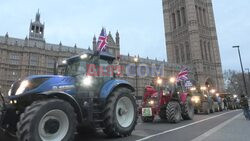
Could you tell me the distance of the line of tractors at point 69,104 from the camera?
15.5 ft

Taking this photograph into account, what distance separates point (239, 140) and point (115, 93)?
4316 mm

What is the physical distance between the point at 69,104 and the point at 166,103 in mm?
7493

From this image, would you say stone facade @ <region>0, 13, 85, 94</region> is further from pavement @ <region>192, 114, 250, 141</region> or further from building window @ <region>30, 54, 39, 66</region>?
pavement @ <region>192, 114, 250, 141</region>

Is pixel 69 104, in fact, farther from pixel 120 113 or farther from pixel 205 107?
pixel 205 107

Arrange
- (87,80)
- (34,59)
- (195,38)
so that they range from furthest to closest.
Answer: (195,38) < (34,59) < (87,80)

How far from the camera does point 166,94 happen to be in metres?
11.7

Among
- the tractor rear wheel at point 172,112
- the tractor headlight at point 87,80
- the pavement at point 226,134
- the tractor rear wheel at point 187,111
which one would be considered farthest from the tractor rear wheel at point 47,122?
the tractor rear wheel at point 187,111

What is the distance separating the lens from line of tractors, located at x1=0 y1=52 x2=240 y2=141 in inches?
187

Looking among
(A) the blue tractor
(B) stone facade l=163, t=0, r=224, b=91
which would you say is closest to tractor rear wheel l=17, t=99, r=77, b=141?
(A) the blue tractor

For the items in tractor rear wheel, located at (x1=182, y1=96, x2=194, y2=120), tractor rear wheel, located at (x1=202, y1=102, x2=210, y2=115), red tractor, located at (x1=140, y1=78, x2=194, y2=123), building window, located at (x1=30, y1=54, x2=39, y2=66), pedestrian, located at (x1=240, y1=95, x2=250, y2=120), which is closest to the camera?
red tractor, located at (x1=140, y1=78, x2=194, y2=123)

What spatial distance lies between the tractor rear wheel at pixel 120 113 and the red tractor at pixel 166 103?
13.1 ft

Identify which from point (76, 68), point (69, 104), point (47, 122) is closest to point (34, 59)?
point (76, 68)

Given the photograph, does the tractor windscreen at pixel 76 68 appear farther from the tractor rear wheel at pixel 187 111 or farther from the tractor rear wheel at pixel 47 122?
the tractor rear wheel at pixel 187 111

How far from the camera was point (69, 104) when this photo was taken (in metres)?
5.30
